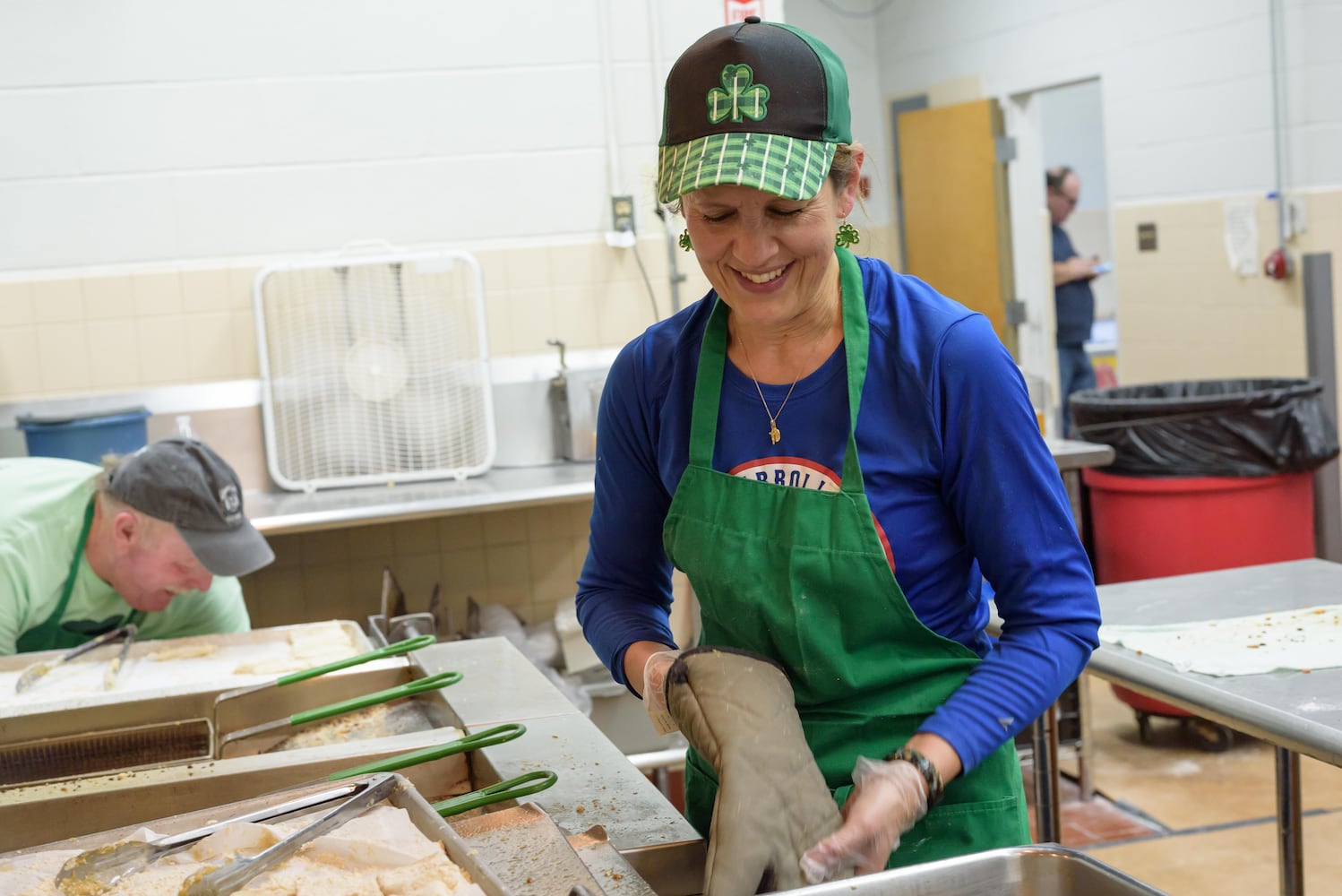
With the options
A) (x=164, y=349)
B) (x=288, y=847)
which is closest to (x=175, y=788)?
(x=288, y=847)

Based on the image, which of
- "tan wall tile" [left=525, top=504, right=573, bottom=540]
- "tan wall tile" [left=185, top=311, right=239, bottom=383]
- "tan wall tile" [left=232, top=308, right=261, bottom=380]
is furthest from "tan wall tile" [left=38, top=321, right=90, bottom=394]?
"tan wall tile" [left=525, top=504, right=573, bottom=540]

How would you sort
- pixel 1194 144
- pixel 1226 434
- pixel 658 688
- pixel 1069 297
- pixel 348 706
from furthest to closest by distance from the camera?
pixel 1069 297, pixel 1194 144, pixel 1226 434, pixel 348 706, pixel 658 688

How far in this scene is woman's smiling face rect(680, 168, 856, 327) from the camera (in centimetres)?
127

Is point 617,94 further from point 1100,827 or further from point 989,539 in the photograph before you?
point 989,539

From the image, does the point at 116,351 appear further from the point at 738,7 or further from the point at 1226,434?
the point at 1226,434

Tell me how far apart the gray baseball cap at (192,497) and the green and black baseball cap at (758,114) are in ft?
4.93

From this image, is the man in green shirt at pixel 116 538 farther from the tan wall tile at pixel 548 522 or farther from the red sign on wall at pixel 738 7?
the red sign on wall at pixel 738 7

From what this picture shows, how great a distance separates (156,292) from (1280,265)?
162 inches

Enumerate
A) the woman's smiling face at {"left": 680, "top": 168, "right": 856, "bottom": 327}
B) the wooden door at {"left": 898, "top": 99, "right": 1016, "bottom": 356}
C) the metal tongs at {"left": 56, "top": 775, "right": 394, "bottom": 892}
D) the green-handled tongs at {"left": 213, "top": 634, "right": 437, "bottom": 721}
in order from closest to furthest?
the metal tongs at {"left": 56, "top": 775, "right": 394, "bottom": 892} → the woman's smiling face at {"left": 680, "top": 168, "right": 856, "bottom": 327} → the green-handled tongs at {"left": 213, "top": 634, "right": 437, "bottom": 721} → the wooden door at {"left": 898, "top": 99, "right": 1016, "bottom": 356}

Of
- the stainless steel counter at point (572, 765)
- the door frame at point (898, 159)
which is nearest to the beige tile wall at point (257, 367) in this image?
the stainless steel counter at point (572, 765)

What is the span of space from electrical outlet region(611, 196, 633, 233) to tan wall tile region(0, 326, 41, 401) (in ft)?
5.90

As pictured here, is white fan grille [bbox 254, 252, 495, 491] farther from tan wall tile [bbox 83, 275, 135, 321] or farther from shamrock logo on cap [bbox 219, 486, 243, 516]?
shamrock logo on cap [bbox 219, 486, 243, 516]

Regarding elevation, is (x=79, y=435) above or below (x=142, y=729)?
above

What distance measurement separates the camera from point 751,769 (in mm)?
1217
